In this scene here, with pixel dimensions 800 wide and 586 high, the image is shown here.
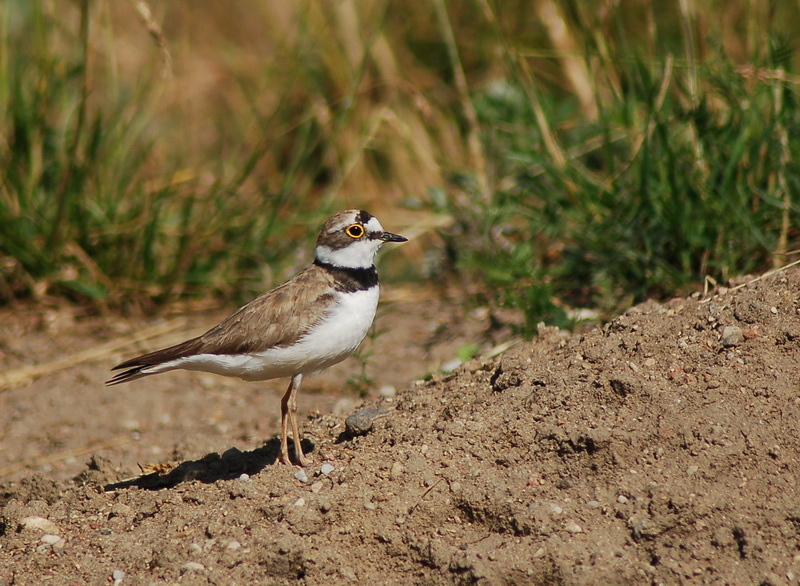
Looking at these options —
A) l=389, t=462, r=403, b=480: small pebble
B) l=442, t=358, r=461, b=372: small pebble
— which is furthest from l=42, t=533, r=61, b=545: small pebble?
l=442, t=358, r=461, b=372: small pebble

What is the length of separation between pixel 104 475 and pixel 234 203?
10.3 feet

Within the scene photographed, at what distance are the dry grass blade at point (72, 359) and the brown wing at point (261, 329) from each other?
6.30 ft

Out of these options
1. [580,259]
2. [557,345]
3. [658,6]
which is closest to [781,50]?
[580,259]

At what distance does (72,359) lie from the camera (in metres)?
6.38

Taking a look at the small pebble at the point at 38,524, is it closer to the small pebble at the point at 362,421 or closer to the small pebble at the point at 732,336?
the small pebble at the point at 362,421

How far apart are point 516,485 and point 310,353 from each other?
129cm

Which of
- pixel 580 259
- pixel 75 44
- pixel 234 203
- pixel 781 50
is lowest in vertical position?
pixel 580 259

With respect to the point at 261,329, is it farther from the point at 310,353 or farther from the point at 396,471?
the point at 396,471

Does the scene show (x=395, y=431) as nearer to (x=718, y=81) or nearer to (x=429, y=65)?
(x=718, y=81)

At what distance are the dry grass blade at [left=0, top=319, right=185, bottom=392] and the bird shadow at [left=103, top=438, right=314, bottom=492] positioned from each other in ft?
6.46

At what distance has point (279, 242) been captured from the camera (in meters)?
7.38

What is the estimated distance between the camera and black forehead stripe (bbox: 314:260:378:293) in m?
4.70

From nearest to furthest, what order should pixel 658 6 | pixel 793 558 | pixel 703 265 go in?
pixel 793 558, pixel 703 265, pixel 658 6

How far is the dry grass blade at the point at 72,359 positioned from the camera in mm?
6129
